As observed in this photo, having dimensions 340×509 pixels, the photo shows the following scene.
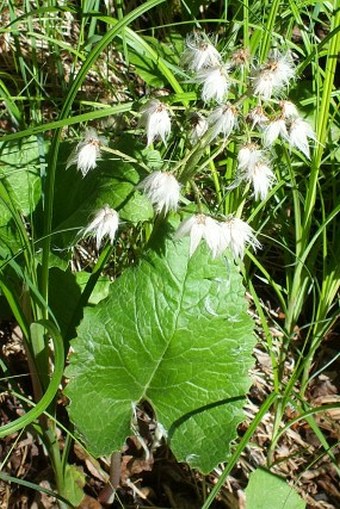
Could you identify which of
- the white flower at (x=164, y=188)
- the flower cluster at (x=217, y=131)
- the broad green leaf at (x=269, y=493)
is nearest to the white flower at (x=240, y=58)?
the flower cluster at (x=217, y=131)

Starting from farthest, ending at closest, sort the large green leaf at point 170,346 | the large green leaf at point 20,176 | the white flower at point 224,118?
the large green leaf at point 20,176
the large green leaf at point 170,346
the white flower at point 224,118

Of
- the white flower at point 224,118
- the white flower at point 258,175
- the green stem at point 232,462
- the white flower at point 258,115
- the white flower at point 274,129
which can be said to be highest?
the white flower at point 224,118

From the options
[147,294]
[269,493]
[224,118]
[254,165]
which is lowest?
[269,493]

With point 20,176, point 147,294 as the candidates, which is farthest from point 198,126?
point 20,176

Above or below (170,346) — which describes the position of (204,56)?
above

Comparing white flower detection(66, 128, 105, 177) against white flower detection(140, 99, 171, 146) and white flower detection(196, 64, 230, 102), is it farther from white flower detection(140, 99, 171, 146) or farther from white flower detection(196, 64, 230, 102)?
white flower detection(196, 64, 230, 102)

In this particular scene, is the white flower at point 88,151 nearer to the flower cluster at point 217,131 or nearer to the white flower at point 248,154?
the flower cluster at point 217,131

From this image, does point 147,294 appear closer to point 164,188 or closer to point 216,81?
point 164,188
